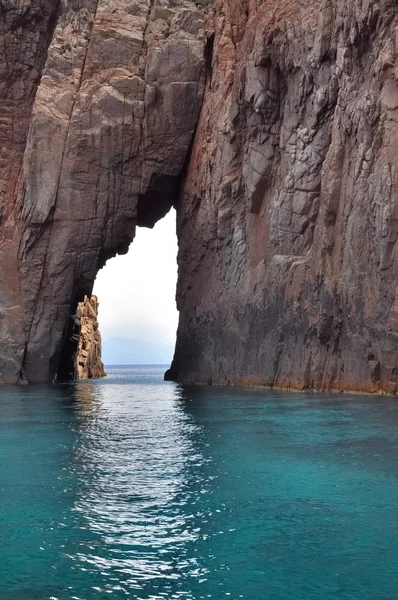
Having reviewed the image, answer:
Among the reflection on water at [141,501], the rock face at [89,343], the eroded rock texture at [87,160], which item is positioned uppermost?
the eroded rock texture at [87,160]

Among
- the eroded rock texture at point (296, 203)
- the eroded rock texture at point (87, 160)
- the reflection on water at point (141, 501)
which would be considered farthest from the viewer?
the eroded rock texture at point (87, 160)

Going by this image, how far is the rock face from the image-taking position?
7312cm

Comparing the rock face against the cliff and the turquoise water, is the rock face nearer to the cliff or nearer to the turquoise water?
the cliff

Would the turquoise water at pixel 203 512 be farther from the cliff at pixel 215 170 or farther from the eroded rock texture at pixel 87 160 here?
the eroded rock texture at pixel 87 160

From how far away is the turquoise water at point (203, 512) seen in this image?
6.81 meters

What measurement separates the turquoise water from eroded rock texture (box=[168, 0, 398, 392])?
10876 millimetres

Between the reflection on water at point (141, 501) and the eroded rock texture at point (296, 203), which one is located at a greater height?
the eroded rock texture at point (296, 203)

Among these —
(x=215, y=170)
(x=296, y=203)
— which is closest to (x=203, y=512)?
(x=296, y=203)

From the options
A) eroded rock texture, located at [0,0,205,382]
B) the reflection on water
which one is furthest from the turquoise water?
eroded rock texture, located at [0,0,205,382]

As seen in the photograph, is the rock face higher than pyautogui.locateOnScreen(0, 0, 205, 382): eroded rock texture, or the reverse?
pyautogui.locateOnScreen(0, 0, 205, 382): eroded rock texture

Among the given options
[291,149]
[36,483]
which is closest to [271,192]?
[291,149]

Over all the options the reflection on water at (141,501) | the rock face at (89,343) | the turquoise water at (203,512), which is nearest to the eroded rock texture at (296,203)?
the turquoise water at (203,512)

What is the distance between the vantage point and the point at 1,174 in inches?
1868

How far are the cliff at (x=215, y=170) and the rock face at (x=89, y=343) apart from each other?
19483mm
